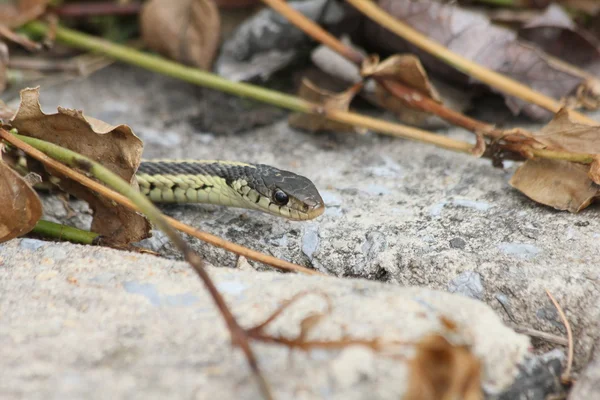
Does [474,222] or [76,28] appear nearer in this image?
[474,222]

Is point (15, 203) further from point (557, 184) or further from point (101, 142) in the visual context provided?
point (557, 184)

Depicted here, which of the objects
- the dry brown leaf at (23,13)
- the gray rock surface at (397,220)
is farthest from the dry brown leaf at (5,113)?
the dry brown leaf at (23,13)

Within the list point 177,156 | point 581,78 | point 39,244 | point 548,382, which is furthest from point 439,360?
point 581,78

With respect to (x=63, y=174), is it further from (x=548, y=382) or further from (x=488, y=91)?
(x=488, y=91)

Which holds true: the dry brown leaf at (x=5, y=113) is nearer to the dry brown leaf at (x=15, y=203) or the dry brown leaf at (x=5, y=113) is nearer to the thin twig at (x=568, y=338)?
the dry brown leaf at (x=15, y=203)

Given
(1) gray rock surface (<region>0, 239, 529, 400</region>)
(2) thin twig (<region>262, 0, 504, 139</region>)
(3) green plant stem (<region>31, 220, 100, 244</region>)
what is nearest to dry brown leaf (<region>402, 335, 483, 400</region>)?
(1) gray rock surface (<region>0, 239, 529, 400</region>)

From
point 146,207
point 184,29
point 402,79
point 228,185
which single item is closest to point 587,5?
point 402,79

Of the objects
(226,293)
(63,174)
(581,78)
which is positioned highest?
(581,78)
